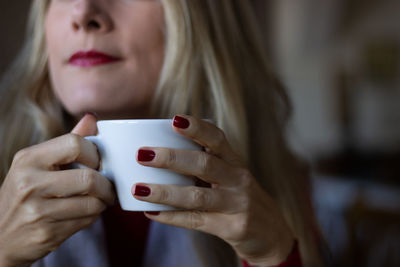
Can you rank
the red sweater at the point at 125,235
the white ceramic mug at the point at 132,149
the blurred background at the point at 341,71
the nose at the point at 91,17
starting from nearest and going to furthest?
the white ceramic mug at the point at 132,149
the nose at the point at 91,17
the red sweater at the point at 125,235
the blurred background at the point at 341,71

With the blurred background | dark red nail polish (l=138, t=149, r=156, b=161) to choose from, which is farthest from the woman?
the blurred background

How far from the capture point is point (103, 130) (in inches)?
15.8

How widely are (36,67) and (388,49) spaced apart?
3.21 m

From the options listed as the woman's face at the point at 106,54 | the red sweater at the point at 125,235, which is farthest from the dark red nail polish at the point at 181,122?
the red sweater at the point at 125,235

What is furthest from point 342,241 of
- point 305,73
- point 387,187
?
point 305,73

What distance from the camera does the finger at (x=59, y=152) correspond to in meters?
0.39

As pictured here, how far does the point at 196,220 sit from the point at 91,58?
29 cm

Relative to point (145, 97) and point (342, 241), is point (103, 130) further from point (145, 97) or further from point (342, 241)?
point (342, 241)

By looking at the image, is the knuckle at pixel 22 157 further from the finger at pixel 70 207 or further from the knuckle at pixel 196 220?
the knuckle at pixel 196 220

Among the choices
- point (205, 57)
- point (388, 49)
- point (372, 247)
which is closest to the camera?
point (205, 57)

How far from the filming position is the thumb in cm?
45

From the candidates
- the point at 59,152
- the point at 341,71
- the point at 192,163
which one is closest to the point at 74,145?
the point at 59,152

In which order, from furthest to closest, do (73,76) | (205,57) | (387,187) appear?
(387,187) → (205,57) → (73,76)

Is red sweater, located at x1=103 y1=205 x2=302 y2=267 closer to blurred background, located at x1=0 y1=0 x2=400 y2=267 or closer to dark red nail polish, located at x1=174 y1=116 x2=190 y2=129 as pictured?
dark red nail polish, located at x1=174 y1=116 x2=190 y2=129
